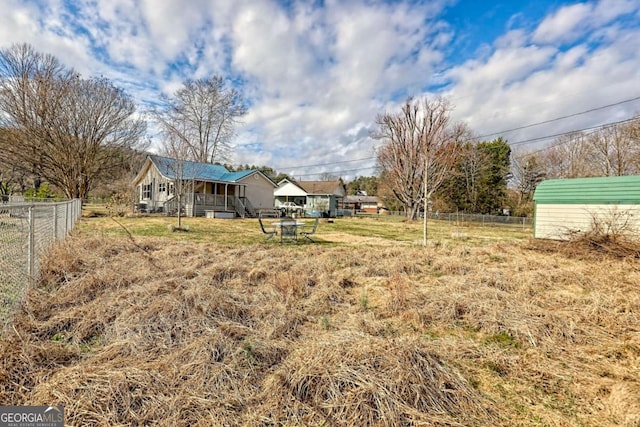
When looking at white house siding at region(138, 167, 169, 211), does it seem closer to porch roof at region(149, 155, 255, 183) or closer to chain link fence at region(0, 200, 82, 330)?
porch roof at region(149, 155, 255, 183)

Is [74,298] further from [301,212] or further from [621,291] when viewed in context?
[301,212]

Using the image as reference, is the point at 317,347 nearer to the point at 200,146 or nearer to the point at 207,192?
the point at 207,192

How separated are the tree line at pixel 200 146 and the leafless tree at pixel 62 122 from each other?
6cm

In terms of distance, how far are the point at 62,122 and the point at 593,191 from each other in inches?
1248

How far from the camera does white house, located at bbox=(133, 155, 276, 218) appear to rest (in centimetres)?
2248

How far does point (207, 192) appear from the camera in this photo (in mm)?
25062

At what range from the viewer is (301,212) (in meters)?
31.1

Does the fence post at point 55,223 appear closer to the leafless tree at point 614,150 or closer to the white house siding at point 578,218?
the white house siding at point 578,218

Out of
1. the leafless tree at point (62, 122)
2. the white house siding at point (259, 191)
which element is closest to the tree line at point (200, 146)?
the leafless tree at point (62, 122)

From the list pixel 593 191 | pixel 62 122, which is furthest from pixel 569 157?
pixel 62 122

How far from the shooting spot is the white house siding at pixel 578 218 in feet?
31.9

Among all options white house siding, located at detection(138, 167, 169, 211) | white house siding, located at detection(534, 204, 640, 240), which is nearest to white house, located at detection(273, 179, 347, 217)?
white house siding, located at detection(138, 167, 169, 211)

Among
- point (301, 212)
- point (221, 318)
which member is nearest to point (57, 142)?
point (301, 212)

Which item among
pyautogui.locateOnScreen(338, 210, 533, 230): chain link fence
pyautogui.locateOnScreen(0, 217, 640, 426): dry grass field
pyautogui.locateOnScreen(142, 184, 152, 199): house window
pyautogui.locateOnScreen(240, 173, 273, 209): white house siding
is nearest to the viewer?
pyautogui.locateOnScreen(0, 217, 640, 426): dry grass field
